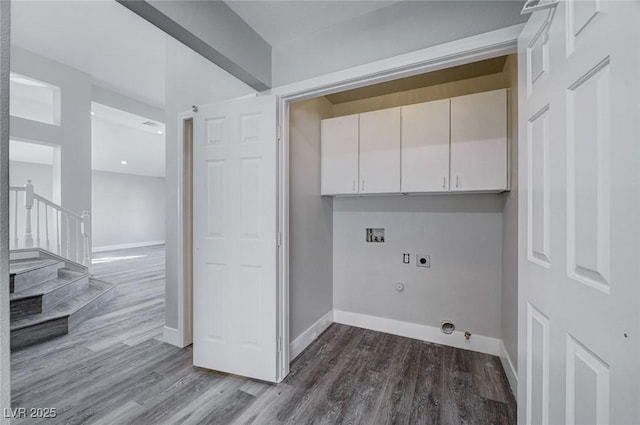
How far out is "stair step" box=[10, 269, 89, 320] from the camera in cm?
281

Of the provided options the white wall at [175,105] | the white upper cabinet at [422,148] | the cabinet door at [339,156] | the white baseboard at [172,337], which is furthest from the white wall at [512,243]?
the white baseboard at [172,337]

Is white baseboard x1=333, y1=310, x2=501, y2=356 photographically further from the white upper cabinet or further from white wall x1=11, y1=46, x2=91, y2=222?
white wall x1=11, y1=46, x2=91, y2=222

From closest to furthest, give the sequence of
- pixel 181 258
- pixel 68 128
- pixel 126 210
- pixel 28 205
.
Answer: pixel 181 258 < pixel 28 205 < pixel 68 128 < pixel 126 210

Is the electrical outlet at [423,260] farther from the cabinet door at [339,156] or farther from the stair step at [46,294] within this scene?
the stair step at [46,294]

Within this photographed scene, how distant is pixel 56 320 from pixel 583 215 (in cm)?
418

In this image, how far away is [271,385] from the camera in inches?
79.9

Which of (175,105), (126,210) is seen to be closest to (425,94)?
(175,105)

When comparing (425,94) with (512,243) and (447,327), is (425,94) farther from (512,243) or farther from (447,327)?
(447,327)

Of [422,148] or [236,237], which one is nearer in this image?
[236,237]

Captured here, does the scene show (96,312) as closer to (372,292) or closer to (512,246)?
(372,292)

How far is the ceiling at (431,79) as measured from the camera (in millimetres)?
2363

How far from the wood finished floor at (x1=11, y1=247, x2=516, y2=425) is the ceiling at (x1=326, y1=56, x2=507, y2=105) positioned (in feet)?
8.28

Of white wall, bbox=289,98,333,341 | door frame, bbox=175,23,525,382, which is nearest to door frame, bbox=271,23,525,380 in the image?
door frame, bbox=175,23,525,382

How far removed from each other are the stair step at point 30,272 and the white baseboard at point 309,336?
2998 millimetres
